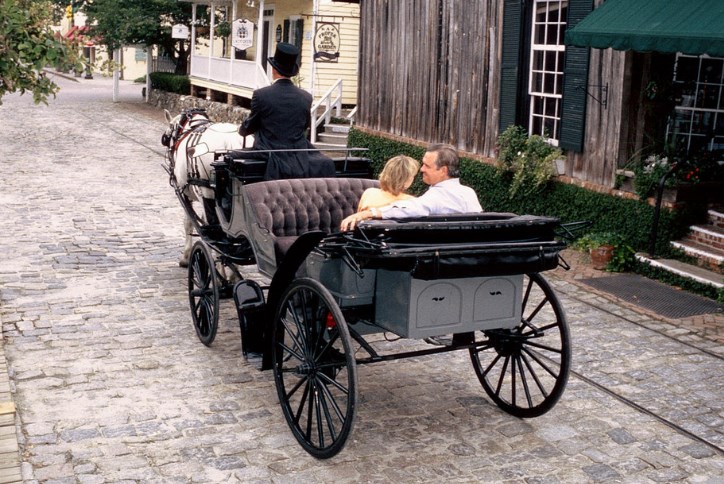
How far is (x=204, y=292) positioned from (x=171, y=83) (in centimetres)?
3033

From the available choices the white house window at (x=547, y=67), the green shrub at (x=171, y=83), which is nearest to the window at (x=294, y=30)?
the green shrub at (x=171, y=83)

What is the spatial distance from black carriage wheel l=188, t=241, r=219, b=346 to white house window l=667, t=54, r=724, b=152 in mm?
6136

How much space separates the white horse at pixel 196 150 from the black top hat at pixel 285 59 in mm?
1351

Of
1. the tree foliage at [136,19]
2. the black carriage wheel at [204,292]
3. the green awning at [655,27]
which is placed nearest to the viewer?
the black carriage wheel at [204,292]

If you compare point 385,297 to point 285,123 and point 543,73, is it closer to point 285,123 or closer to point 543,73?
point 285,123

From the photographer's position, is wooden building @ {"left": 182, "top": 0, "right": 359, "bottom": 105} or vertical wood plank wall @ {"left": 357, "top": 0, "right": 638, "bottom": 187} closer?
vertical wood plank wall @ {"left": 357, "top": 0, "right": 638, "bottom": 187}

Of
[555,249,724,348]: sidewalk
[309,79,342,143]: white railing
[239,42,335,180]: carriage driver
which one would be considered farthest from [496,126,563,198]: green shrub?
[309,79,342,143]: white railing

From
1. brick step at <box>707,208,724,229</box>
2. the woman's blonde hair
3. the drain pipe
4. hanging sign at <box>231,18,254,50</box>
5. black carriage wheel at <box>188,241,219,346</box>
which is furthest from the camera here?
hanging sign at <box>231,18,254,50</box>

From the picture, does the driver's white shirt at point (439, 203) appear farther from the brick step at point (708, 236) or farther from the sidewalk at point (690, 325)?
the brick step at point (708, 236)

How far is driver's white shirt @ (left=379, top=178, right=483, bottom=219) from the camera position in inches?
225

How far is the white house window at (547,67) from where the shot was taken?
11992mm

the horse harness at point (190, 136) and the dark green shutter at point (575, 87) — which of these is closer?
the horse harness at point (190, 136)

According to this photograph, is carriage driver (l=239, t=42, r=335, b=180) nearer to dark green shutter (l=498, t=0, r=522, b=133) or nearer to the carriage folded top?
the carriage folded top

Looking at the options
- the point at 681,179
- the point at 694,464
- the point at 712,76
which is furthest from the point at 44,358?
the point at 712,76
